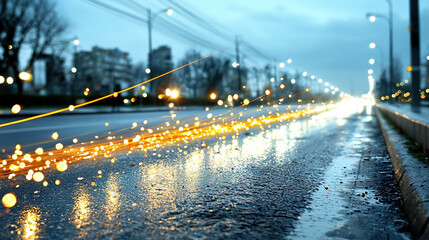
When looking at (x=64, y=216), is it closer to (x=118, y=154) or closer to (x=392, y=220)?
(x=392, y=220)

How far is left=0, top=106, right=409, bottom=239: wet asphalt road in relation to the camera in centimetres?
348

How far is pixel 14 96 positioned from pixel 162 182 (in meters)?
36.4

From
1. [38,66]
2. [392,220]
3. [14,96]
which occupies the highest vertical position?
[38,66]

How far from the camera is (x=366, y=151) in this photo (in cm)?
Answer: 878

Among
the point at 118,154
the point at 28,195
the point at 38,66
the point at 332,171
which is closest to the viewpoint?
the point at 28,195

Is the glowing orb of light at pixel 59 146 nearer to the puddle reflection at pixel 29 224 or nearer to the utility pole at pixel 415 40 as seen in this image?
the puddle reflection at pixel 29 224

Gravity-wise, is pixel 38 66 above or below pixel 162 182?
above

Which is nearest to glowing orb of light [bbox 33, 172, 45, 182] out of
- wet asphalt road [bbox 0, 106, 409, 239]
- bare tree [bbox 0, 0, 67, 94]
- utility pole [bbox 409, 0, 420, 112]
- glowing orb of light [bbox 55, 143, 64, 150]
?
wet asphalt road [bbox 0, 106, 409, 239]

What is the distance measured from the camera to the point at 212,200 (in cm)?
450

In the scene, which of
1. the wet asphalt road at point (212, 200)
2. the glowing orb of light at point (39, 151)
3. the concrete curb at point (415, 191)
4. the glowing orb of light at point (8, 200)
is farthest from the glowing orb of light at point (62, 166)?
the concrete curb at point (415, 191)

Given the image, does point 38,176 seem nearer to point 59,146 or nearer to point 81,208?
point 81,208

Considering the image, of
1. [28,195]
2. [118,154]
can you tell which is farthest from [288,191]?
[118,154]

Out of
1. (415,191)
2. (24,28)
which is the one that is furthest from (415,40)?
Answer: (24,28)

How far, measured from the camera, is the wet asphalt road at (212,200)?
11.4ft
